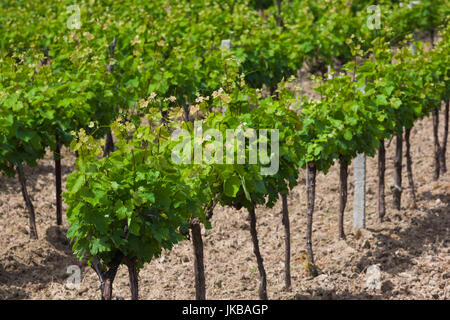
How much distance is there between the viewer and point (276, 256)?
25.2ft

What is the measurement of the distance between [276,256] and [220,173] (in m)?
3.12

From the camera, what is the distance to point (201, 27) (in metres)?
10.5

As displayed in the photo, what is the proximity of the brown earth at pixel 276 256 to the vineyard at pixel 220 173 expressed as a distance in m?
0.02

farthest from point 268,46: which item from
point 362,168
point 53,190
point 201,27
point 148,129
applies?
point 148,129

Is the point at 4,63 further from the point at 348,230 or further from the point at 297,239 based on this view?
the point at 348,230

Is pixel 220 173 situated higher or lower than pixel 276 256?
higher

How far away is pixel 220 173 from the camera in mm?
4801

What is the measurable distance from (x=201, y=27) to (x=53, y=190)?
3436 mm

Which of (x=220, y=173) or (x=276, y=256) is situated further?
(x=276, y=256)

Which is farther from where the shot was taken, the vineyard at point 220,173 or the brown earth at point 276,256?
the brown earth at point 276,256

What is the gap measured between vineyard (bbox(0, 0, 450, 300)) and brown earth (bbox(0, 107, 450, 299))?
0.02 metres

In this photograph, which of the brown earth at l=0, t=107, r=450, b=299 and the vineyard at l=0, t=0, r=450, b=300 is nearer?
the vineyard at l=0, t=0, r=450, b=300

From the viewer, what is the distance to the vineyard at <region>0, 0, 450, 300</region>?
4625 mm

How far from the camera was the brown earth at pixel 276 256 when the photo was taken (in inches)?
273
